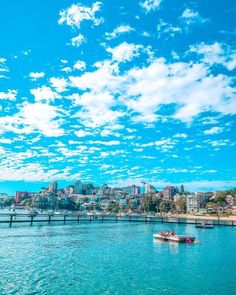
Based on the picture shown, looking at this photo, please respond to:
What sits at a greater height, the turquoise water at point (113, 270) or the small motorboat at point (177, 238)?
the small motorboat at point (177, 238)

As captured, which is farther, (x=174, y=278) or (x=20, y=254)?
(x=20, y=254)

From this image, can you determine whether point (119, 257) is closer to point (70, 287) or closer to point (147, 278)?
point (147, 278)

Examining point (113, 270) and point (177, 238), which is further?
point (177, 238)

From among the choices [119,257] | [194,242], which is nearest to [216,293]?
[119,257]

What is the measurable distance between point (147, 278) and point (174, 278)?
11.2 feet

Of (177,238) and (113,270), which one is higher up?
(177,238)

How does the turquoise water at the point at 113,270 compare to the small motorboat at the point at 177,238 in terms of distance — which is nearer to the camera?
the turquoise water at the point at 113,270

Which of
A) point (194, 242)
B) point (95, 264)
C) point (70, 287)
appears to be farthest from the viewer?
point (194, 242)

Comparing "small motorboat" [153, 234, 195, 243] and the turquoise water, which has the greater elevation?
"small motorboat" [153, 234, 195, 243]

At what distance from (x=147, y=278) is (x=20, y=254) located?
2421 centimetres

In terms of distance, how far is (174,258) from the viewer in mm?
52000

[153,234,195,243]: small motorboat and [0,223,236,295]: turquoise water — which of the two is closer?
[0,223,236,295]: turquoise water

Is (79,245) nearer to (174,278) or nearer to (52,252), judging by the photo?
(52,252)

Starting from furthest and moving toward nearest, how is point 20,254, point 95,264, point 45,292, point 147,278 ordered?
point 20,254 → point 95,264 → point 147,278 → point 45,292
